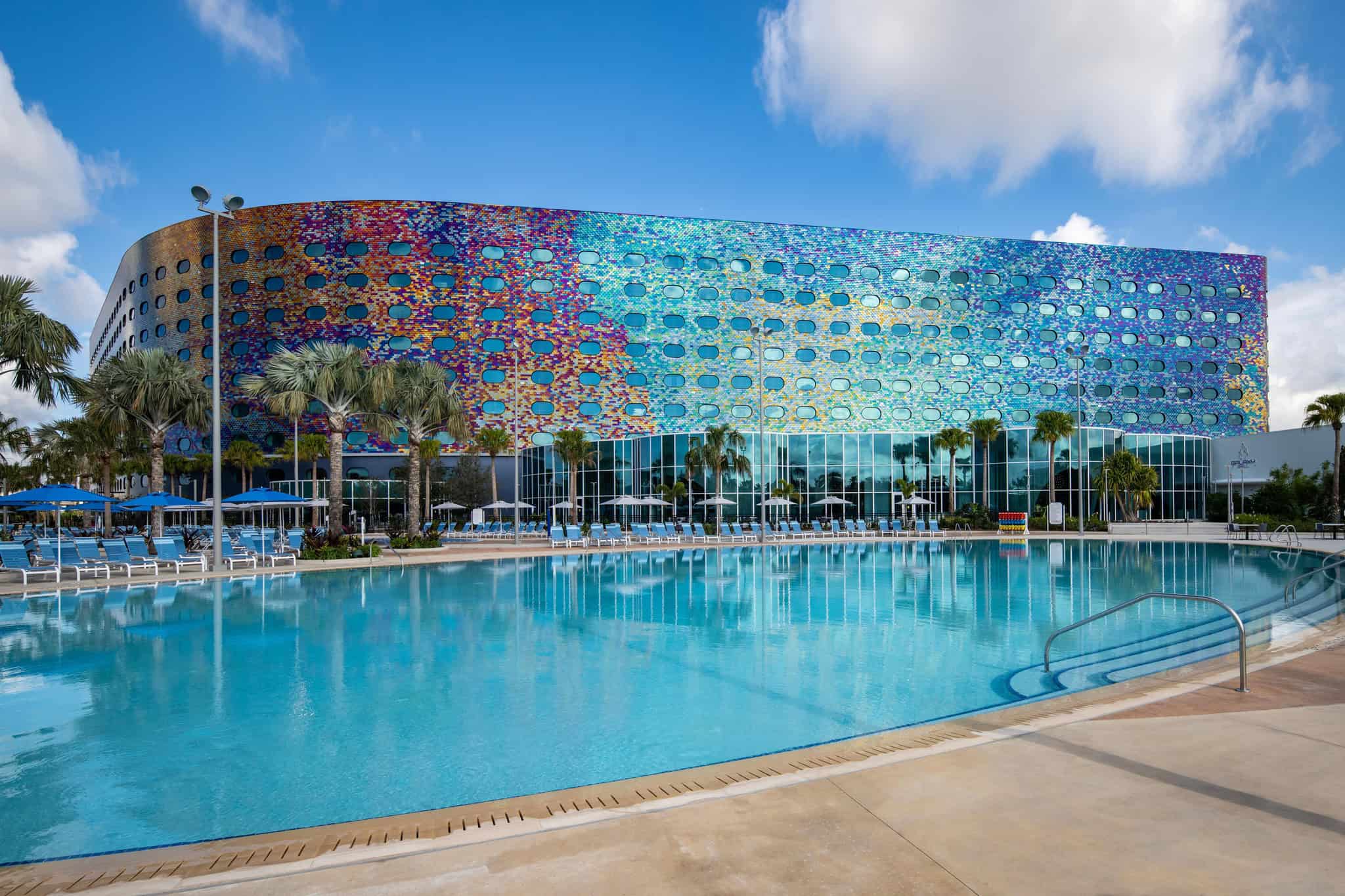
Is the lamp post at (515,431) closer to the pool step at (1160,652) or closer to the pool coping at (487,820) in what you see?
the pool step at (1160,652)

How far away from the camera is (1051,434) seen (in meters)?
43.5

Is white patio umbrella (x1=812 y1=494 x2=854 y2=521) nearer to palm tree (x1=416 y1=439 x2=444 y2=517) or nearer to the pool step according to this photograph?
palm tree (x1=416 y1=439 x2=444 y2=517)

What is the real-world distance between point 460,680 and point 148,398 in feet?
91.0

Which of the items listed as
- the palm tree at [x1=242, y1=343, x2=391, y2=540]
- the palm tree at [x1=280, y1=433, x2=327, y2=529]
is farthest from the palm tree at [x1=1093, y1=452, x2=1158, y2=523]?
the palm tree at [x1=280, y1=433, x2=327, y2=529]

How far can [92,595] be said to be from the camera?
1608 centimetres

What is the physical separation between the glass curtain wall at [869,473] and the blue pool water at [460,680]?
89.4 ft

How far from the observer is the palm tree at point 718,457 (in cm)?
4316

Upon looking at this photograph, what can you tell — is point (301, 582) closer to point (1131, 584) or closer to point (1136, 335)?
point (1131, 584)

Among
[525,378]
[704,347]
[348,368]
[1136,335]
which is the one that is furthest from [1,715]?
[1136,335]

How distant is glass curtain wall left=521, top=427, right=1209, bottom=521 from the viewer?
1769 inches

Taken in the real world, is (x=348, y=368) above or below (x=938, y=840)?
above

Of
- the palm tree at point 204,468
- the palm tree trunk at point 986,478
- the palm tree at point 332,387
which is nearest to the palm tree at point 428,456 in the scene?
the palm tree at point 204,468

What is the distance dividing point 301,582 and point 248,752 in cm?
1322

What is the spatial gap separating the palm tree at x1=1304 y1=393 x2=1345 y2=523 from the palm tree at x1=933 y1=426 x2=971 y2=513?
677 inches
